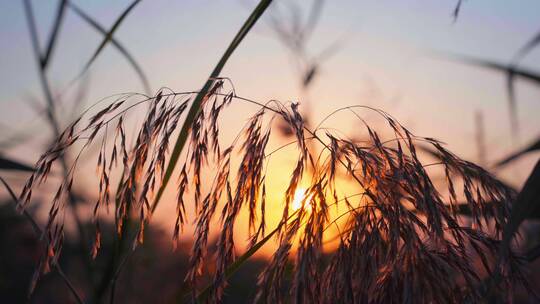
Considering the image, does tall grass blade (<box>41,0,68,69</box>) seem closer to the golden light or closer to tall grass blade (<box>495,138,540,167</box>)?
the golden light

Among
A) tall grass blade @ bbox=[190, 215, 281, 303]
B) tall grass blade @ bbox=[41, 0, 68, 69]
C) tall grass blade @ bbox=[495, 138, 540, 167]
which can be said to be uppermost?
tall grass blade @ bbox=[41, 0, 68, 69]

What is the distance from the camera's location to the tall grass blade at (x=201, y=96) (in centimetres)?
143

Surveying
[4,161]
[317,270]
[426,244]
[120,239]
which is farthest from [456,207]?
[4,161]

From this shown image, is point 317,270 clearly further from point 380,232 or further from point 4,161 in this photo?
point 4,161

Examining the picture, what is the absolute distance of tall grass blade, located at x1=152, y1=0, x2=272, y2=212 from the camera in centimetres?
143

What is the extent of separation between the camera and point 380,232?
1.53 m

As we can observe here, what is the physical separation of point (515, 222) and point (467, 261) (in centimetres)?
41

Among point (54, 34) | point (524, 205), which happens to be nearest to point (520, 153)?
point (524, 205)

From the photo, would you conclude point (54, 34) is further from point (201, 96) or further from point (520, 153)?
Answer: point (520, 153)

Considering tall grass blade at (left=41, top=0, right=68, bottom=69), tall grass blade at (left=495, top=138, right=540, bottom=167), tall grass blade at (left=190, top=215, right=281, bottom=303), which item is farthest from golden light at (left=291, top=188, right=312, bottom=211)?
tall grass blade at (left=41, top=0, right=68, bottom=69)

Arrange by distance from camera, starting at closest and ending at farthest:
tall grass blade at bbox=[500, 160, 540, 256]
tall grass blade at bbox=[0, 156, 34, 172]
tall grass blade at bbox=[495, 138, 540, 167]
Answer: tall grass blade at bbox=[500, 160, 540, 256]
tall grass blade at bbox=[495, 138, 540, 167]
tall grass blade at bbox=[0, 156, 34, 172]

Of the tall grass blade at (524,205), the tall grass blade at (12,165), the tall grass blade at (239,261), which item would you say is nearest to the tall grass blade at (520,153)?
the tall grass blade at (524,205)

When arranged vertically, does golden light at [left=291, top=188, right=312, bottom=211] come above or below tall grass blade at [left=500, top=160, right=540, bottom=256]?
above

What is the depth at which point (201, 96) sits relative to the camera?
1.50m
